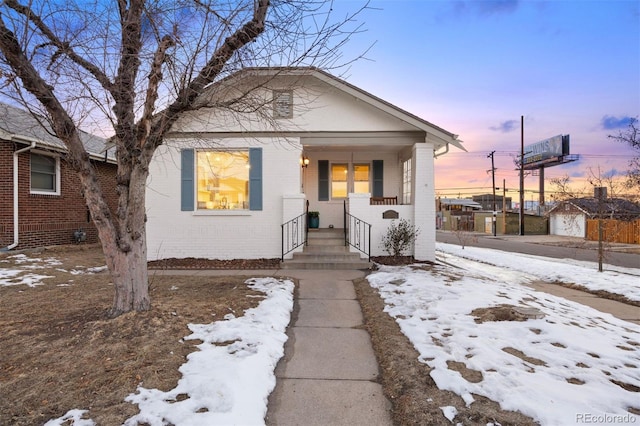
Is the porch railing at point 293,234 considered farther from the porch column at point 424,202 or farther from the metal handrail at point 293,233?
the porch column at point 424,202

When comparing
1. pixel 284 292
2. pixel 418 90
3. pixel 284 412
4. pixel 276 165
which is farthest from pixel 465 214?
pixel 284 412

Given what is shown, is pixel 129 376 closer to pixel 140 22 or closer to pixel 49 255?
pixel 140 22

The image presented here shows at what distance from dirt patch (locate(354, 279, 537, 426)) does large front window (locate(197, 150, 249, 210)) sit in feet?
21.5

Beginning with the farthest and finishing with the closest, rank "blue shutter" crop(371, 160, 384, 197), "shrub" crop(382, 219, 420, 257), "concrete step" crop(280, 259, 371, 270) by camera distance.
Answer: "blue shutter" crop(371, 160, 384, 197) < "shrub" crop(382, 219, 420, 257) < "concrete step" crop(280, 259, 371, 270)

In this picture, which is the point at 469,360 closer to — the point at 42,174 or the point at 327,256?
the point at 327,256

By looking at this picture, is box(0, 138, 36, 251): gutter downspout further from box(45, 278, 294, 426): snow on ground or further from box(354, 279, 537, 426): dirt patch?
box(354, 279, 537, 426): dirt patch

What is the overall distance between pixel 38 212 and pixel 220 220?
21.5 feet

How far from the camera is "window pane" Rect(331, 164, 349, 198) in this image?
11.6 metres

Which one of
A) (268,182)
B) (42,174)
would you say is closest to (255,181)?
(268,182)

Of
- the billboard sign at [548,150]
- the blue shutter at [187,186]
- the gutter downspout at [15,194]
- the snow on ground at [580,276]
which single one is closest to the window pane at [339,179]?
the blue shutter at [187,186]

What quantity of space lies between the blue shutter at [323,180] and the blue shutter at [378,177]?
4.98 feet

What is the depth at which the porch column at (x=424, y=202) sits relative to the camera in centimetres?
941

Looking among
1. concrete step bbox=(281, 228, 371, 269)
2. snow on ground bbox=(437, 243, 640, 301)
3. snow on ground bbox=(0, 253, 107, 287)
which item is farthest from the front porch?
snow on ground bbox=(0, 253, 107, 287)

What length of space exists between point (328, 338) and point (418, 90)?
11.4 meters
